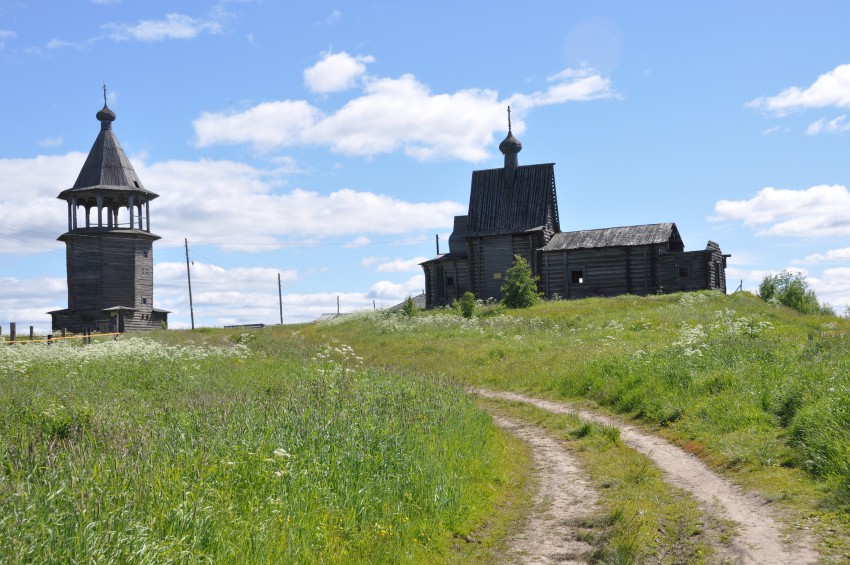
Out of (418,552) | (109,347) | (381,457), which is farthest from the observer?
(109,347)

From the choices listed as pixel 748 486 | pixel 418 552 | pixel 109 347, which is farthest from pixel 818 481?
pixel 109 347

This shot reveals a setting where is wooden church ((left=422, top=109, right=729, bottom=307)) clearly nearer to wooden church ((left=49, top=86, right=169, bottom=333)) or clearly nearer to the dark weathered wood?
the dark weathered wood

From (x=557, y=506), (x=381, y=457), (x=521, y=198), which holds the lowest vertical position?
(x=557, y=506)

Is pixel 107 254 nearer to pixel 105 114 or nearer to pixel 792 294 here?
pixel 105 114

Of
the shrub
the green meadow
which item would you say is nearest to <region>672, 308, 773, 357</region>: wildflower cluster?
the green meadow

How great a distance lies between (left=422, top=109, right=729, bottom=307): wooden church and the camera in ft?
145

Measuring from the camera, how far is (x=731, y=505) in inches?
333

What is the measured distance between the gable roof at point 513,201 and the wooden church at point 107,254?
22960 mm

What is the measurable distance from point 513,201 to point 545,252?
17.0ft

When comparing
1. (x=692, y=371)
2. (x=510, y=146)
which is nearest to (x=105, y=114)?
(x=510, y=146)

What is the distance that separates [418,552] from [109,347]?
59.9 feet

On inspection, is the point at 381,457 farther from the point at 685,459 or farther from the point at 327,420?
the point at 685,459

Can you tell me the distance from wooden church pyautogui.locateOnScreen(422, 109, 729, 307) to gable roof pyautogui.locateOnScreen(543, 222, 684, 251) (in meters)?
0.06

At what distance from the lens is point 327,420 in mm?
8828
